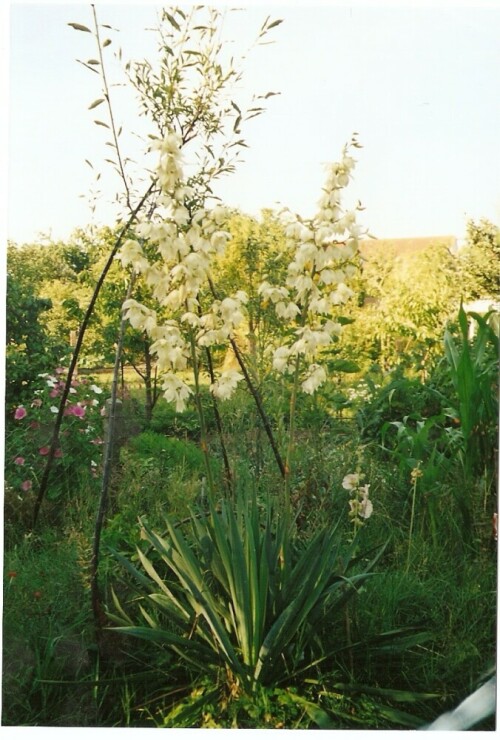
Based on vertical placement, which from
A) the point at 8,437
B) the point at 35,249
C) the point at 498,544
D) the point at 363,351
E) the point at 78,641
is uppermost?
the point at 35,249

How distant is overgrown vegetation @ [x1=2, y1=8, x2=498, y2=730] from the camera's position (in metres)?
2.47

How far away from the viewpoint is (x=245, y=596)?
2414mm

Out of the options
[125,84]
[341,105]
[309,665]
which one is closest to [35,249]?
[125,84]

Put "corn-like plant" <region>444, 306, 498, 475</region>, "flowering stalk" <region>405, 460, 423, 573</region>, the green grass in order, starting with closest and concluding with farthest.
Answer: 1. the green grass
2. "flowering stalk" <region>405, 460, 423, 573</region>
3. "corn-like plant" <region>444, 306, 498, 475</region>

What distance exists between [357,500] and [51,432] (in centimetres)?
132

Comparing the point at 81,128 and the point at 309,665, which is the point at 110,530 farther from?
the point at 81,128

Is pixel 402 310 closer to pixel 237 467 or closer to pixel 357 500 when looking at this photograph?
pixel 357 500

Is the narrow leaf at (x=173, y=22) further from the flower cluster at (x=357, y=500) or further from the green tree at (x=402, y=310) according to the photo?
the flower cluster at (x=357, y=500)

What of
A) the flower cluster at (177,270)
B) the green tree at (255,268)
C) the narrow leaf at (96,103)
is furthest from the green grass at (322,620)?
the narrow leaf at (96,103)

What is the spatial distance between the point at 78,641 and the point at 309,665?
91cm

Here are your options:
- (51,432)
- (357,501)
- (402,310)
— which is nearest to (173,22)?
(402,310)

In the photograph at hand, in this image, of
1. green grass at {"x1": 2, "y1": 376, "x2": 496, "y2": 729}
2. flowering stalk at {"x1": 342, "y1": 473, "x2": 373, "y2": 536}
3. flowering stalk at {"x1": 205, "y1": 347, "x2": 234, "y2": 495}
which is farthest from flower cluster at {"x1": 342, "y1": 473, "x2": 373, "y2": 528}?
flowering stalk at {"x1": 205, "y1": 347, "x2": 234, "y2": 495}

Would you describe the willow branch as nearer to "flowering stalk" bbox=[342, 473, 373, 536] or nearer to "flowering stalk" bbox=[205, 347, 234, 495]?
"flowering stalk" bbox=[205, 347, 234, 495]

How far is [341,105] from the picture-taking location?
287 centimetres
